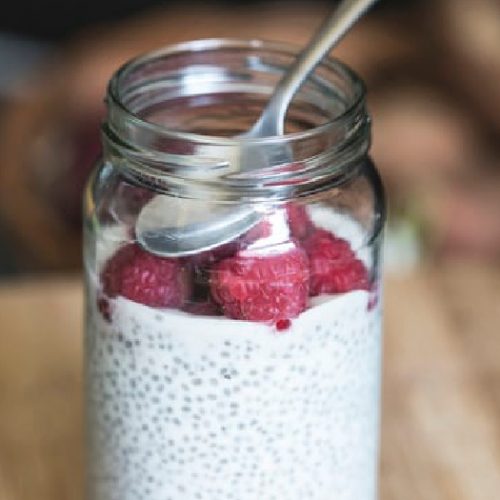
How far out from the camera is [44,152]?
4.25 ft

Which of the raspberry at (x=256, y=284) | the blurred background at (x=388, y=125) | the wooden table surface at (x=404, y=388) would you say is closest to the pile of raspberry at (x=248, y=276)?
the raspberry at (x=256, y=284)

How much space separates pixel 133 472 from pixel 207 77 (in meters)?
0.21

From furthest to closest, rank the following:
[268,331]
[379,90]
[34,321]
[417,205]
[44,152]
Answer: [379,90]
[44,152]
[417,205]
[34,321]
[268,331]

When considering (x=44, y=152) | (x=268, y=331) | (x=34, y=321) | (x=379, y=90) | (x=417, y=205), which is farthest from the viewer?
(x=379, y=90)

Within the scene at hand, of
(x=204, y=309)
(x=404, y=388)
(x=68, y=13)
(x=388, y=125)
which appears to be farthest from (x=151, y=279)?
(x=68, y=13)

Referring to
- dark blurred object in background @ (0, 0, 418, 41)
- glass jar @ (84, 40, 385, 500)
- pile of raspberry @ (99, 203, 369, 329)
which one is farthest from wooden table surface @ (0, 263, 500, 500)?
dark blurred object in background @ (0, 0, 418, 41)

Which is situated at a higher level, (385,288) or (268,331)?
(268,331)

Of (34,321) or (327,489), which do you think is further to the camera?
(34,321)

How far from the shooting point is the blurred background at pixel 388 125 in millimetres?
1190

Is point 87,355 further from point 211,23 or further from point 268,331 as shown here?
point 211,23

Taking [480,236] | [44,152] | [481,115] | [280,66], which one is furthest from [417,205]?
[280,66]

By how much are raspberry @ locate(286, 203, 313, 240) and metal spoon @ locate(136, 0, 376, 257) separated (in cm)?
2

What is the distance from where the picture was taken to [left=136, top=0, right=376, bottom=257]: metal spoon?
546 mm

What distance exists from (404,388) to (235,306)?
31cm
